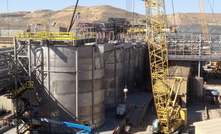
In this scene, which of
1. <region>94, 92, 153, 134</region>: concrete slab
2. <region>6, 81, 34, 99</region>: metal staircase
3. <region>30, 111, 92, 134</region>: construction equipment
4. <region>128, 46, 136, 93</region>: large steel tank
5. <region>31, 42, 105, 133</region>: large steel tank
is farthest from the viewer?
<region>128, 46, 136, 93</region>: large steel tank

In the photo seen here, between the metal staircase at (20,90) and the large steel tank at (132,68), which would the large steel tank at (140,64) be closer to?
the large steel tank at (132,68)

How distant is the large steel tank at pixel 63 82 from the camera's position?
24844mm

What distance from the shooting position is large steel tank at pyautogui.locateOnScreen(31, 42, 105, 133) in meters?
24.8

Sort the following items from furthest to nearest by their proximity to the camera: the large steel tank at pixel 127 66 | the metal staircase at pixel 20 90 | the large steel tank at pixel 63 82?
the large steel tank at pixel 127 66 → the large steel tank at pixel 63 82 → the metal staircase at pixel 20 90

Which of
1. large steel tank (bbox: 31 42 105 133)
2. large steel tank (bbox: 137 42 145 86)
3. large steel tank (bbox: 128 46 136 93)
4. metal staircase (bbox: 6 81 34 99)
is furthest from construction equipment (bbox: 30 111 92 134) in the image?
large steel tank (bbox: 137 42 145 86)

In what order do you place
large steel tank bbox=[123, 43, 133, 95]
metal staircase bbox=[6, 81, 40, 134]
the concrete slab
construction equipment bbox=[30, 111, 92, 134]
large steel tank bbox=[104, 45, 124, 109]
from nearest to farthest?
construction equipment bbox=[30, 111, 92, 134], metal staircase bbox=[6, 81, 40, 134], the concrete slab, large steel tank bbox=[104, 45, 124, 109], large steel tank bbox=[123, 43, 133, 95]

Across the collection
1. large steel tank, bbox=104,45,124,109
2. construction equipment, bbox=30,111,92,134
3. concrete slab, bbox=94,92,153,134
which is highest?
large steel tank, bbox=104,45,124,109

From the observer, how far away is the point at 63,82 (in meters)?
25.0

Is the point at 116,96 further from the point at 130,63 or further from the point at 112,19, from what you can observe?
the point at 112,19

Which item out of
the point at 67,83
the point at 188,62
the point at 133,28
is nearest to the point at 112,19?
the point at 133,28

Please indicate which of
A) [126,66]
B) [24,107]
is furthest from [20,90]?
[126,66]

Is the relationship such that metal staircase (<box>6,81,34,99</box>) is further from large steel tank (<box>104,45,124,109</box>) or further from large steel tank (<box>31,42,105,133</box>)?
large steel tank (<box>104,45,124,109</box>)

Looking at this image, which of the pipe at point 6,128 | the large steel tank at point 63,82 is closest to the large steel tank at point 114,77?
the large steel tank at point 63,82

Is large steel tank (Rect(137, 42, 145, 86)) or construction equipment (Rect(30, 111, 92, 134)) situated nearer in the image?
construction equipment (Rect(30, 111, 92, 134))
